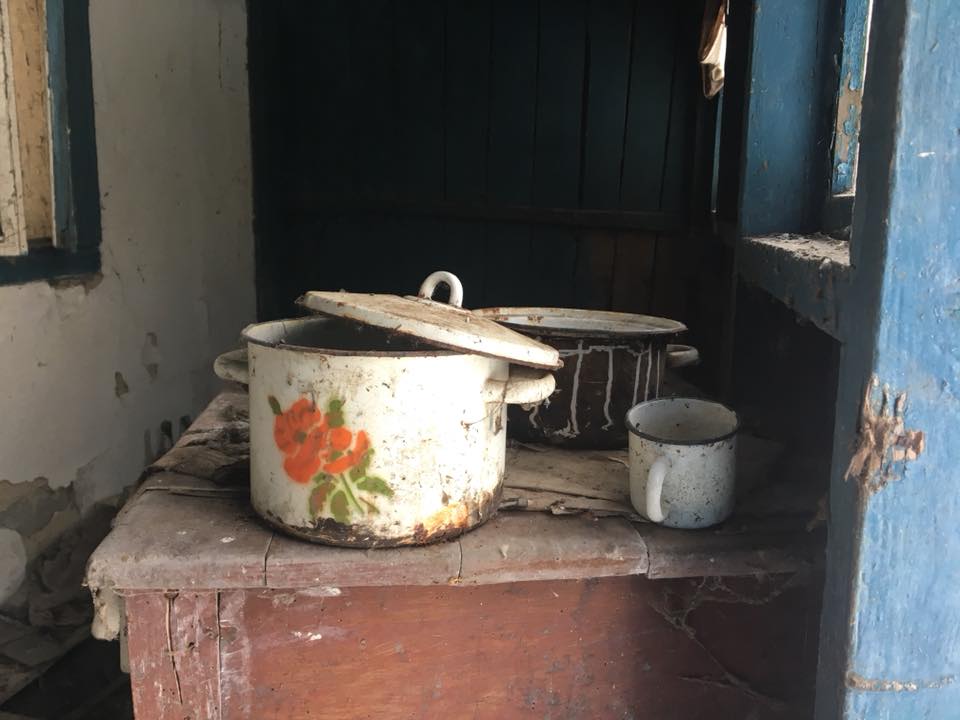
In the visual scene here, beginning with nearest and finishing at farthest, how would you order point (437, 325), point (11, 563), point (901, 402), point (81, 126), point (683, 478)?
point (901, 402) < point (437, 325) < point (683, 478) < point (11, 563) < point (81, 126)

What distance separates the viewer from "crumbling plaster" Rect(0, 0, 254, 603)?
1739 mm

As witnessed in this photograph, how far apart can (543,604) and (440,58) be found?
187cm

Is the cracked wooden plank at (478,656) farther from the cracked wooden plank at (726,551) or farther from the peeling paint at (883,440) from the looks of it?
the peeling paint at (883,440)

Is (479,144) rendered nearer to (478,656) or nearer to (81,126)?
(81,126)

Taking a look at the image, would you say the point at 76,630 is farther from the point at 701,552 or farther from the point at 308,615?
the point at 701,552

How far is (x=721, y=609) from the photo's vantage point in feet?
3.47

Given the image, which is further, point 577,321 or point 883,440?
point 577,321

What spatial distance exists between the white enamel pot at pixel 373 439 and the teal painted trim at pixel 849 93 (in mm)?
700

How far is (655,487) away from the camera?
3.25 feet

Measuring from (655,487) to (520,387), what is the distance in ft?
0.65

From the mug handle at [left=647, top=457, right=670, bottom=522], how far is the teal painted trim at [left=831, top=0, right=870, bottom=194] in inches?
25.4

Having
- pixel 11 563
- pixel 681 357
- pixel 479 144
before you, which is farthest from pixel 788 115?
pixel 11 563

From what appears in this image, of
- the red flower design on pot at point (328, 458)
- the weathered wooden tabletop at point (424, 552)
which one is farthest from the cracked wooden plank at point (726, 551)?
the red flower design on pot at point (328, 458)

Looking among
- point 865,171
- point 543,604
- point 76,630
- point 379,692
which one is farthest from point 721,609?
point 76,630
